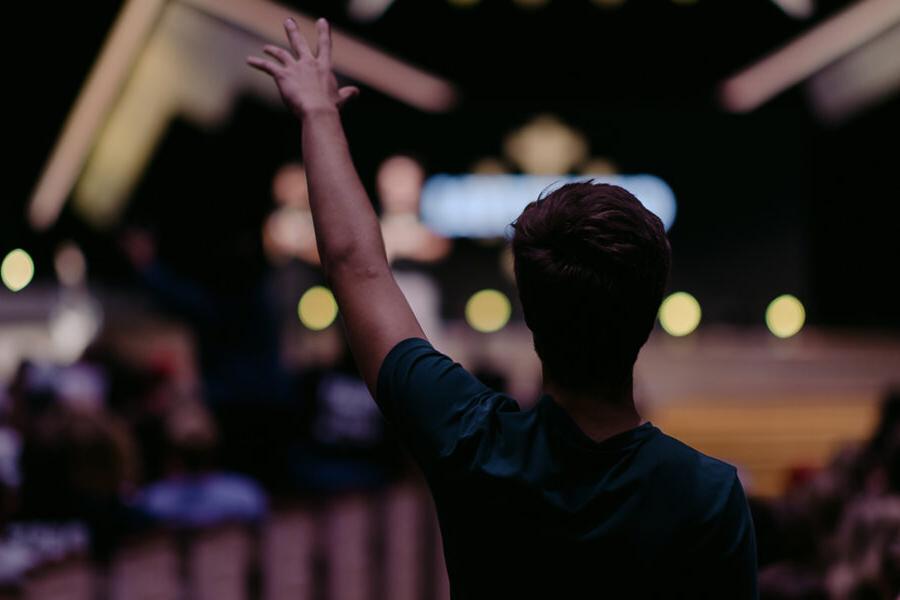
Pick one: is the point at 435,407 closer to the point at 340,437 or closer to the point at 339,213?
the point at 339,213

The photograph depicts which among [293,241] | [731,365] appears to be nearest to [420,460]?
[293,241]

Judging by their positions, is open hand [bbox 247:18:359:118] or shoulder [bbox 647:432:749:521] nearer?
shoulder [bbox 647:432:749:521]

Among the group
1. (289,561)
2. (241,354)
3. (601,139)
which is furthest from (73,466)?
(601,139)

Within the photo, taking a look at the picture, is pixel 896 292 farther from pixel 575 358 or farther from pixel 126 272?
pixel 575 358

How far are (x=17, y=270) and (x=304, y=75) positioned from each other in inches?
78.1

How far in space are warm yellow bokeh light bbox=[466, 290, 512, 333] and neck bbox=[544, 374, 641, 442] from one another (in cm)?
956

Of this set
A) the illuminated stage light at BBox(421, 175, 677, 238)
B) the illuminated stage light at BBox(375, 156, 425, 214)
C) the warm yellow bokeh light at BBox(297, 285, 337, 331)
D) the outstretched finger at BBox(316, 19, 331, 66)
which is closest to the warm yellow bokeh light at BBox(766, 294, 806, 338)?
the illuminated stage light at BBox(421, 175, 677, 238)

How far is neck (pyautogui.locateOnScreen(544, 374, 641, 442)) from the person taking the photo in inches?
46.0

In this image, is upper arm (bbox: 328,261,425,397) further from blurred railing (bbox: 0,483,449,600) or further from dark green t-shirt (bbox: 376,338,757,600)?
blurred railing (bbox: 0,483,449,600)

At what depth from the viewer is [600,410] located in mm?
1173

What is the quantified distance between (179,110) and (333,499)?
5.59 meters

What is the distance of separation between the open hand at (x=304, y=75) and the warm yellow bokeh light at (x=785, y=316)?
739 cm

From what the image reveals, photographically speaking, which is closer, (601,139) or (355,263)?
(355,263)

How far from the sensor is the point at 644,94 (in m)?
6.24
